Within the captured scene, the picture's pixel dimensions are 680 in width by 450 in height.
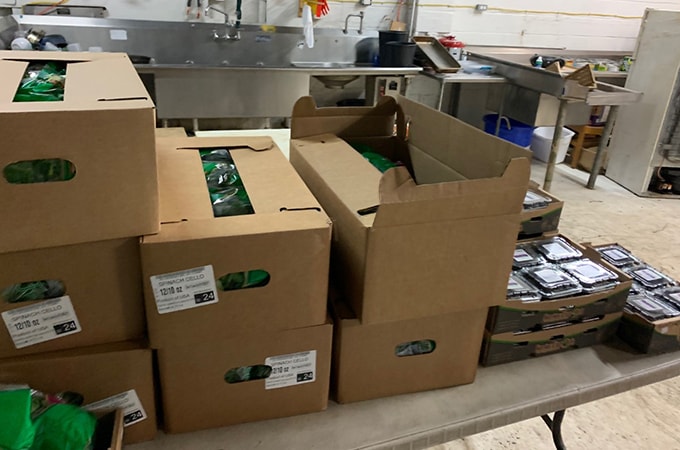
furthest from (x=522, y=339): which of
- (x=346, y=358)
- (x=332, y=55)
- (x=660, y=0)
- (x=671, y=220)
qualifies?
(x=660, y=0)

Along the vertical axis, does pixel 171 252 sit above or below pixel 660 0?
below

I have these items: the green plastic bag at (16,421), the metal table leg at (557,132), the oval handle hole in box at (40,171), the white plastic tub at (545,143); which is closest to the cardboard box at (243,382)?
the green plastic bag at (16,421)

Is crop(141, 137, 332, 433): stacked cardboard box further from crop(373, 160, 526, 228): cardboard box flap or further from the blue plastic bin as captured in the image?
the blue plastic bin

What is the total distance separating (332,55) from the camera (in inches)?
175

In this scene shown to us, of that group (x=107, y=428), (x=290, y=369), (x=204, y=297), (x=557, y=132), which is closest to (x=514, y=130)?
(x=557, y=132)

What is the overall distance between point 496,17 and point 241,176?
4539mm

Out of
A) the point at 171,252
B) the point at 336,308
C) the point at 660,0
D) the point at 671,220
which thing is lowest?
the point at 671,220

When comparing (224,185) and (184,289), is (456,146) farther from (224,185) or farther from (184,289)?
(184,289)

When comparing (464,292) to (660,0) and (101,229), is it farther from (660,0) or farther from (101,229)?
(660,0)

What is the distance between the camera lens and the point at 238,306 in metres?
0.94

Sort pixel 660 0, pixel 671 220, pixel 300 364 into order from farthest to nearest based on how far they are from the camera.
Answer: pixel 660 0 < pixel 671 220 < pixel 300 364

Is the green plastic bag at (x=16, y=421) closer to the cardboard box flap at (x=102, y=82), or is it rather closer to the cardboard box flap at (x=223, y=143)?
the cardboard box flap at (x=102, y=82)

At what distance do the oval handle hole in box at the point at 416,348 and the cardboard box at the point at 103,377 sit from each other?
49 centimetres

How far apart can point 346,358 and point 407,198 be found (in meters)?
0.36
